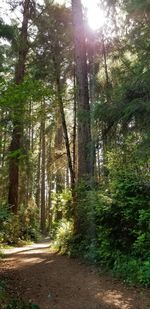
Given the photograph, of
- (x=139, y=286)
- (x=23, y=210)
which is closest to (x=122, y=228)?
(x=139, y=286)

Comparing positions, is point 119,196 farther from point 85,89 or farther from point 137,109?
point 85,89

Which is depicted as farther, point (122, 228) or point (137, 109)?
point (122, 228)

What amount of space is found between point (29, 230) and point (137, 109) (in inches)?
566

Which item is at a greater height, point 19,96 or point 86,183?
point 19,96

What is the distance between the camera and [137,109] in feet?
24.0

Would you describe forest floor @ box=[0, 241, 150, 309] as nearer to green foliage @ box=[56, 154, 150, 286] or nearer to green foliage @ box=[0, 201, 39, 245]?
green foliage @ box=[56, 154, 150, 286]

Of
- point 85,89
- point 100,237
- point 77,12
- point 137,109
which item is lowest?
point 100,237

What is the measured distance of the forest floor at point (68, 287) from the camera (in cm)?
541

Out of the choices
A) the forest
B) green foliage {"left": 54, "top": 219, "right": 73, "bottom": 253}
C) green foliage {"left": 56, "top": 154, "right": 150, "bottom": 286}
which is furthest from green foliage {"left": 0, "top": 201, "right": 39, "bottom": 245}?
green foliage {"left": 56, "top": 154, "right": 150, "bottom": 286}

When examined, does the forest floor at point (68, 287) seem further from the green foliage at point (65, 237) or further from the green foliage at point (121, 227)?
the green foliage at point (65, 237)

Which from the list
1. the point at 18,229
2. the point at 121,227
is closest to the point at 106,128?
the point at 121,227

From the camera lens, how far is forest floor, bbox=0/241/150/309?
5.41 meters

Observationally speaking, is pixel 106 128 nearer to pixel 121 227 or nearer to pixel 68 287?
pixel 121 227

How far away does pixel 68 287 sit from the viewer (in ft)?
21.4
